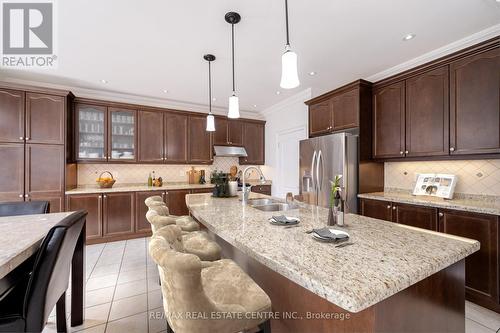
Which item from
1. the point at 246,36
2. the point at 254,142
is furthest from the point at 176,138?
the point at 246,36

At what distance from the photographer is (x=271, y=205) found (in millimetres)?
2350

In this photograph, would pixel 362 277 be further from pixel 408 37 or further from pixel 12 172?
pixel 12 172

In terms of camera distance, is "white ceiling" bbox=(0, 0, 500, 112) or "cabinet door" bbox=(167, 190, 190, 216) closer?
"white ceiling" bbox=(0, 0, 500, 112)

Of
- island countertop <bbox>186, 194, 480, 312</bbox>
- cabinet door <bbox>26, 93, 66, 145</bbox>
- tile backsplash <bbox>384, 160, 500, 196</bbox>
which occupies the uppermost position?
cabinet door <bbox>26, 93, 66, 145</bbox>

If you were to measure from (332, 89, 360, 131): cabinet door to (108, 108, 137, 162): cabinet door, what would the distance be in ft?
11.8

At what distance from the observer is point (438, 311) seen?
0.99 m

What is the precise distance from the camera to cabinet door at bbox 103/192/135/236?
11.8 feet

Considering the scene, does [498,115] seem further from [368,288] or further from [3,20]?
[3,20]

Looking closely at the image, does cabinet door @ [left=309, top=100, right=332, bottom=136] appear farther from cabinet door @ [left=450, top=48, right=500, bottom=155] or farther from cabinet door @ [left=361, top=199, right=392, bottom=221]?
cabinet door @ [left=450, top=48, right=500, bottom=155]

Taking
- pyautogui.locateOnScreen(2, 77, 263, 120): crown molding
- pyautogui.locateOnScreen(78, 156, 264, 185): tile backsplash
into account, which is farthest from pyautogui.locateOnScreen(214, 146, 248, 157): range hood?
pyautogui.locateOnScreen(2, 77, 263, 120): crown molding

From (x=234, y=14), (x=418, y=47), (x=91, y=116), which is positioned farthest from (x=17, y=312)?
(x=418, y=47)

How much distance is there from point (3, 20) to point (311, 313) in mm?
3477

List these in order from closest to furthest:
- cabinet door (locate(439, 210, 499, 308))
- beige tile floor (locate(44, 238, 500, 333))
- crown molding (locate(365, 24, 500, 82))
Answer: beige tile floor (locate(44, 238, 500, 333)) < cabinet door (locate(439, 210, 499, 308)) < crown molding (locate(365, 24, 500, 82))

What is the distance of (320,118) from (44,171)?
4.41 m
